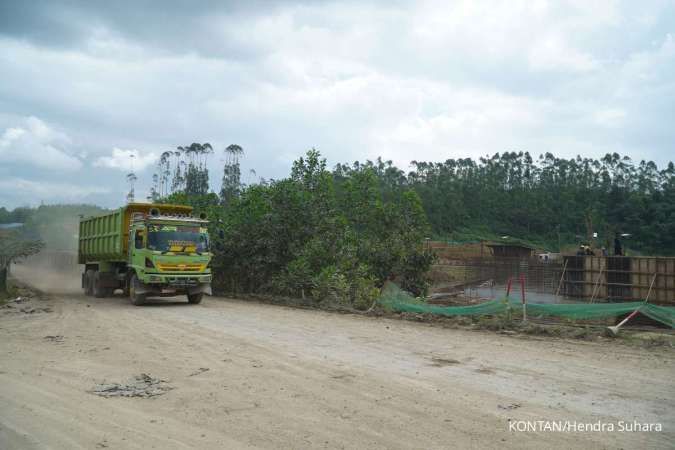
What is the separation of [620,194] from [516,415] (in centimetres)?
9513

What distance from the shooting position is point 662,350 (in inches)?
390

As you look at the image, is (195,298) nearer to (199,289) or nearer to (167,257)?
(199,289)

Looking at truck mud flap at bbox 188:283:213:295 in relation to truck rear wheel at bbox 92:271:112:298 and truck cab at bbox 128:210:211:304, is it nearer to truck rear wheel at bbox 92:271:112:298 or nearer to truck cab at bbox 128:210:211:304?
truck cab at bbox 128:210:211:304

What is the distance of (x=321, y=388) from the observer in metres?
7.25

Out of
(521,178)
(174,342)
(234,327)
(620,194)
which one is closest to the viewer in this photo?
(174,342)

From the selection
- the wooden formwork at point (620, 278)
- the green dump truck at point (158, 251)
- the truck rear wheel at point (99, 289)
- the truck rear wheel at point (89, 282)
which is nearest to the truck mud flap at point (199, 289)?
the green dump truck at point (158, 251)

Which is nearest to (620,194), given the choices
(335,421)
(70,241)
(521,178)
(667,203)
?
(667,203)

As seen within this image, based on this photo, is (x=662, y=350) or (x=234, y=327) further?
(x=234, y=327)

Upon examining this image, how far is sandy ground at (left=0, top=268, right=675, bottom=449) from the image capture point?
5492mm

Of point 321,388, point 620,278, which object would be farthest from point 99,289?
point 620,278

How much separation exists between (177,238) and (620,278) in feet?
52.9

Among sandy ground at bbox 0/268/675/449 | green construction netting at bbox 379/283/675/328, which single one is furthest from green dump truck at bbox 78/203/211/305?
green construction netting at bbox 379/283/675/328

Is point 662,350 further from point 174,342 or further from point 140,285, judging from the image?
point 140,285

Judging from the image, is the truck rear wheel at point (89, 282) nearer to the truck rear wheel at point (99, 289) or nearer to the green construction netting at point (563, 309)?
the truck rear wheel at point (99, 289)
